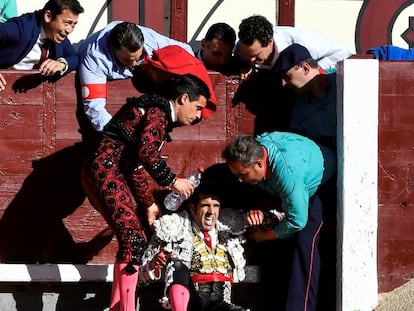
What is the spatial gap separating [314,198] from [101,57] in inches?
47.2

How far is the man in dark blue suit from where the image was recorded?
6242 mm

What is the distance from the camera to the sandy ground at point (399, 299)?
245 inches

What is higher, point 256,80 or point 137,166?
point 256,80

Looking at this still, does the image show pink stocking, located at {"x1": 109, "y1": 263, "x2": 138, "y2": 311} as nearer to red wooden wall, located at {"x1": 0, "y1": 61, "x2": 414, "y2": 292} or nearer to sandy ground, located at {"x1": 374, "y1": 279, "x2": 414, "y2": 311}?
red wooden wall, located at {"x1": 0, "y1": 61, "x2": 414, "y2": 292}

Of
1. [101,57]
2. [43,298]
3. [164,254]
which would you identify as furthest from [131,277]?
[101,57]

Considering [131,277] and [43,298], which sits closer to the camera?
[131,277]

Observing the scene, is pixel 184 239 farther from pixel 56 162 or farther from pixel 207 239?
pixel 56 162

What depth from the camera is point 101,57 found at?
20.4ft

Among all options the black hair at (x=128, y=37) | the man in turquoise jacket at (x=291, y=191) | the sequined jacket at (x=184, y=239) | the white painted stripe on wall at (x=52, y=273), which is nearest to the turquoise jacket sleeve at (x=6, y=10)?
the black hair at (x=128, y=37)

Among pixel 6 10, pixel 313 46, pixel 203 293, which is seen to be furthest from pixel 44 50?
pixel 203 293

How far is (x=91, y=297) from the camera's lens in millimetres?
6445

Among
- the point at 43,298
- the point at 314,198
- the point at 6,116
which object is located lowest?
the point at 43,298

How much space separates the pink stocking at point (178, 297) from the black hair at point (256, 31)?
3.88ft

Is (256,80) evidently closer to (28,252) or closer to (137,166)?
(137,166)
